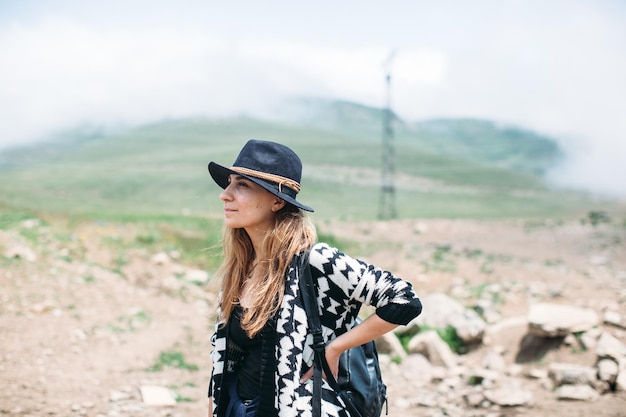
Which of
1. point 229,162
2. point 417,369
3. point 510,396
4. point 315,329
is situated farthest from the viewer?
point 229,162

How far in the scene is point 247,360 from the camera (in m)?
2.38

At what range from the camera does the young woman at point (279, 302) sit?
214 cm

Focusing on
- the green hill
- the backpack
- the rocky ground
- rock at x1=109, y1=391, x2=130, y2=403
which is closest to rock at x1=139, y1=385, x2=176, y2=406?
the rocky ground

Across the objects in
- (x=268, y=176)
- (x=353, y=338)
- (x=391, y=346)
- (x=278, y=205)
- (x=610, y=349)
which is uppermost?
(x=268, y=176)

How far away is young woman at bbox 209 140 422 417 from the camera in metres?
2.14

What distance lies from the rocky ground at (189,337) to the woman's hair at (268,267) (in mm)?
266

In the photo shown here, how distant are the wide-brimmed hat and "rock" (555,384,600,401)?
14.3 ft

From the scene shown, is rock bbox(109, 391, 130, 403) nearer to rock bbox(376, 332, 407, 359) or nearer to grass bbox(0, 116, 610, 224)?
rock bbox(376, 332, 407, 359)

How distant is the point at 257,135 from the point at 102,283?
3786 cm

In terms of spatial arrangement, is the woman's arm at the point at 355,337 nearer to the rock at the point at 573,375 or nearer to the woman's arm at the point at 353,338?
the woman's arm at the point at 353,338

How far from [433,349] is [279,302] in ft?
16.7

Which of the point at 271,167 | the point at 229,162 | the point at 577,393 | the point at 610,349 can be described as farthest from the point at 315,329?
the point at 229,162

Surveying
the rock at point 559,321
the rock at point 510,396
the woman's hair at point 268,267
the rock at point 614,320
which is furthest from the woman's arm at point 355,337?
the rock at point 614,320

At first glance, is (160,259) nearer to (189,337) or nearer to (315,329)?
(189,337)
